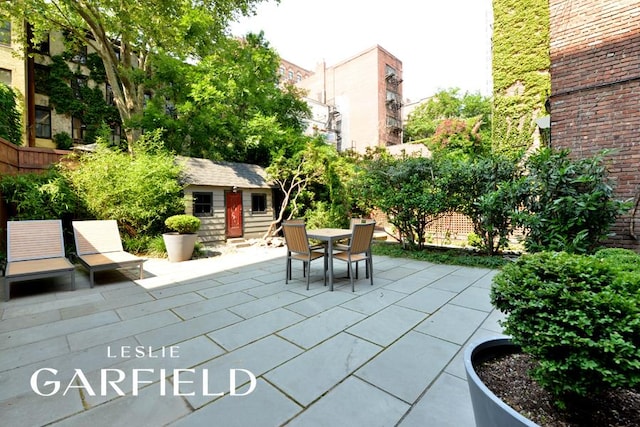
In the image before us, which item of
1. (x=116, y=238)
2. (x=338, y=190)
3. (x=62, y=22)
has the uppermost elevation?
(x=62, y=22)

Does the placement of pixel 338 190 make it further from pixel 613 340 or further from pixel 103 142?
pixel 613 340

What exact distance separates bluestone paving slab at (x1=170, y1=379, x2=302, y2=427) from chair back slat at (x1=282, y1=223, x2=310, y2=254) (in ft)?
8.29

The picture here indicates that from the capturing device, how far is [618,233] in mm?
4645

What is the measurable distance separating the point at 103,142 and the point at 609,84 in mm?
11151

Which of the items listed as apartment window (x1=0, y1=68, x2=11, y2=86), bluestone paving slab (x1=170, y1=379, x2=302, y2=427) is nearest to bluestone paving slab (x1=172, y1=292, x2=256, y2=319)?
bluestone paving slab (x1=170, y1=379, x2=302, y2=427)

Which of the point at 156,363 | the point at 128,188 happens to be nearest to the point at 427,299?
the point at 156,363

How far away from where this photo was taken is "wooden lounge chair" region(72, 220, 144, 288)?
4.75 metres

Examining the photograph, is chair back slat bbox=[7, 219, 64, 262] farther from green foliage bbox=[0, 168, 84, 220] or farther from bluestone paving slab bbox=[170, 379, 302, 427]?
bluestone paving slab bbox=[170, 379, 302, 427]

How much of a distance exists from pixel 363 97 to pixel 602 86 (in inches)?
933

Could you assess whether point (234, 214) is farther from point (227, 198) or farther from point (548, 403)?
point (548, 403)

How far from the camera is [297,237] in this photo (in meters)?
4.38

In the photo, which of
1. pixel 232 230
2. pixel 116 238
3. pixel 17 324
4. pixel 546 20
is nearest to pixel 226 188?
pixel 232 230

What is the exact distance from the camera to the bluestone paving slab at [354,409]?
1602 millimetres

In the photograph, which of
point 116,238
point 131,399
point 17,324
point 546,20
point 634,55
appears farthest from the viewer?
point 546,20
